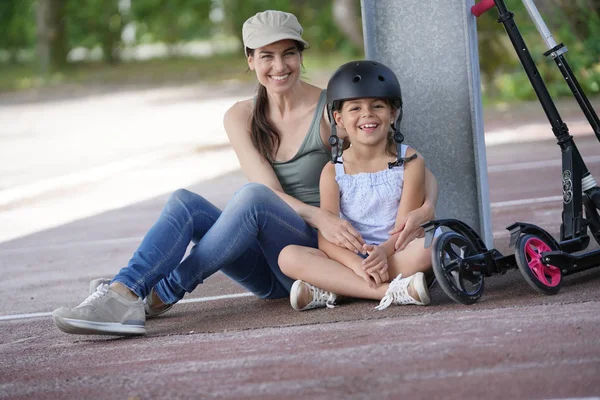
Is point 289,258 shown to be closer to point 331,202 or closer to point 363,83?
point 331,202

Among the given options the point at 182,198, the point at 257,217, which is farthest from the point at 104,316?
the point at 257,217

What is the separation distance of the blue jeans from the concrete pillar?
1056 mm

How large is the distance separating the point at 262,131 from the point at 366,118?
699 mm

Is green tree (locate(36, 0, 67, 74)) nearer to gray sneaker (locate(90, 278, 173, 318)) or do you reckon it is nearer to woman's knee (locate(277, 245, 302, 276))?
gray sneaker (locate(90, 278, 173, 318))

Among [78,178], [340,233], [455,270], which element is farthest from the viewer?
[78,178]

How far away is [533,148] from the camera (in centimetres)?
1244

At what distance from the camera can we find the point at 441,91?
6.33 meters

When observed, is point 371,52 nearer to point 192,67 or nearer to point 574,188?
point 574,188

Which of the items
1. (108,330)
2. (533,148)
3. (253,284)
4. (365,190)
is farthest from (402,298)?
(533,148)

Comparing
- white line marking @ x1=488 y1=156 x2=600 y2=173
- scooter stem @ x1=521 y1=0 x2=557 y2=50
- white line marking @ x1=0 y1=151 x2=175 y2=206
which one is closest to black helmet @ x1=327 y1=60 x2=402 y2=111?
scooter stem @ x1=521 y1=0 x2=557 y2=50

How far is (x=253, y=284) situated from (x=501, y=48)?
13.6 metres

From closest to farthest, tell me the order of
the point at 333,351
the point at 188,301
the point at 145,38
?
1. the point at 333,351
2. the point at 188,301
3. the point at 145,38

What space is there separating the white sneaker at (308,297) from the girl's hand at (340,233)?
0.27 meters

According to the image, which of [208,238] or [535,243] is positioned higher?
[208,238]
